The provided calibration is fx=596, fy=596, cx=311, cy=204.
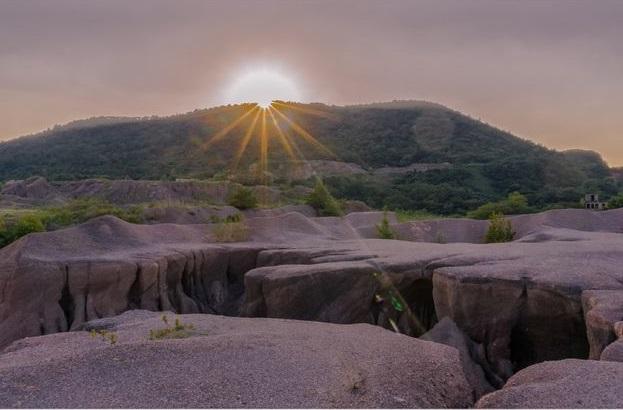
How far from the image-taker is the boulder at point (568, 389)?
13.4 ft

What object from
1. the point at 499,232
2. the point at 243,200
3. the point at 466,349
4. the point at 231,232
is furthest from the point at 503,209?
the point at 466,349

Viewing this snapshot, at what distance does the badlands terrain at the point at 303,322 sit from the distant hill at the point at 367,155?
80.5 feet

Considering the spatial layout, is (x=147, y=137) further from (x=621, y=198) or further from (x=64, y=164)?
(x=621, y=198)

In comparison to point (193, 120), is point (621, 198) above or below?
below

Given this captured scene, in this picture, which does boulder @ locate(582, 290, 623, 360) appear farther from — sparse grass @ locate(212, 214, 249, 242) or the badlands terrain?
sparse grass @ locate(212, 214, 249, 242)

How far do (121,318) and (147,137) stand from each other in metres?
61.0

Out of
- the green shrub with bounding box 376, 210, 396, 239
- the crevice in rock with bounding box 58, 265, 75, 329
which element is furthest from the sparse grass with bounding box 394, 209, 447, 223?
the crevice in rock with bounding box 58, 265, 75, 329

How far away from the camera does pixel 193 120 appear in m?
71.3

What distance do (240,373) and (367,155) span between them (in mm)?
55119

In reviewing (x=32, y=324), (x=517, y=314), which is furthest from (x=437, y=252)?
(x=32, y=324)

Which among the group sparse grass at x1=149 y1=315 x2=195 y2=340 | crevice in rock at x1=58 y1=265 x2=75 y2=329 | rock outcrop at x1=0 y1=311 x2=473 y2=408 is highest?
rock outcrop at x1=0 y1=311 x2=473 y2=408

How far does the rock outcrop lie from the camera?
15.4ft

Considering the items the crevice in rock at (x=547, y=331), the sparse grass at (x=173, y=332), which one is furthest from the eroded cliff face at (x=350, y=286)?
the sparse grass at (x=173, y=332)

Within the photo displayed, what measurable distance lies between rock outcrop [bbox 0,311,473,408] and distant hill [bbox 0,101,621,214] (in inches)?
1195
